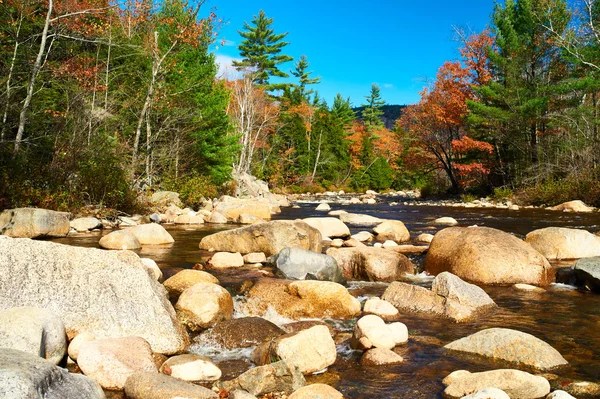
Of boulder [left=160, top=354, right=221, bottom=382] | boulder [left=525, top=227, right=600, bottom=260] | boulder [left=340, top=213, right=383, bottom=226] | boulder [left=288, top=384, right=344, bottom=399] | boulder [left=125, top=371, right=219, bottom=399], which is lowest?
boulder [left=160, top=354, right=221, bottom=382]

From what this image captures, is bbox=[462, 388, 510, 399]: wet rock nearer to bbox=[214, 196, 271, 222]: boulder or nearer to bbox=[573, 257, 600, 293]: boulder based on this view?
bbox=[573, 257, 600, 293]: boulder

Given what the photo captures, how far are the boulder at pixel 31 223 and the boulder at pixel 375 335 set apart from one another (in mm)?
8990

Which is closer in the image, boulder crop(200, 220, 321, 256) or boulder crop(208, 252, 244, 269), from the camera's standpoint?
boulder crop(208, 252, 244, 269)

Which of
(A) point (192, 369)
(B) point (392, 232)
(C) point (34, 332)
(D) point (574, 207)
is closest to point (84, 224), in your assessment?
(B) point (392, 232)

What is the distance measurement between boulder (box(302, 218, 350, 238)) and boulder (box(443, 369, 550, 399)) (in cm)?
835

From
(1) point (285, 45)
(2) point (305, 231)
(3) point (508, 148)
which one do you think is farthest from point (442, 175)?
(2) point (305, 231)

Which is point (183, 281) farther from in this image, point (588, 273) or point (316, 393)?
point (588, 273)

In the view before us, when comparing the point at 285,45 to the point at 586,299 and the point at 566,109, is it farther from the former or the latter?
the point at 586,299

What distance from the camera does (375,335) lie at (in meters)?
4.86

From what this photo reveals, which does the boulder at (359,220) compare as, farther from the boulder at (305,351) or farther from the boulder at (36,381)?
the boulder at (36,381)

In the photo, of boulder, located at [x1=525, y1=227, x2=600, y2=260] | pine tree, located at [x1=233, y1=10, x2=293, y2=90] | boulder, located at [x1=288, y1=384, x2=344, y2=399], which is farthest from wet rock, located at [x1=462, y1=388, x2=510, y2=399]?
pine tree, located at [x1=233, y1=10, x2=293, y2=90]

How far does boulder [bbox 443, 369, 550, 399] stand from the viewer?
3.71m

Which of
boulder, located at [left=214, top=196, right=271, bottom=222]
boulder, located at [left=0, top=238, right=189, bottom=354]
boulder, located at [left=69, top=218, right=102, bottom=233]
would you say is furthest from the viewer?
boulder, located at [left=214, top=196, right=271, bottom=222]

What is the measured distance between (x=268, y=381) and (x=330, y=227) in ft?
28.5
